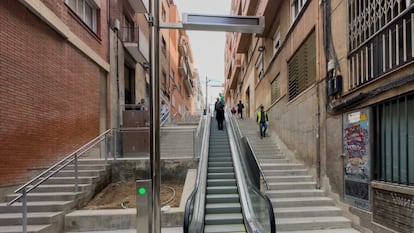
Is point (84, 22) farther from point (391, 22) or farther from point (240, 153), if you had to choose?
point (391, 22)

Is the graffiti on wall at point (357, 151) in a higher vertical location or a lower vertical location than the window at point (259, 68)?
lower

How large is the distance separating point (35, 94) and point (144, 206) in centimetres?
569

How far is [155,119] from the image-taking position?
13.8ft

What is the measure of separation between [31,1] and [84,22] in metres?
3.38

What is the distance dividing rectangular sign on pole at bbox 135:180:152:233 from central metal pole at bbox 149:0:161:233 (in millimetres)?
113

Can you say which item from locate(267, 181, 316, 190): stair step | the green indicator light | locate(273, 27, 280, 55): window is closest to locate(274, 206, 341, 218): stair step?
locate(267, 181, 316, 190): stair step

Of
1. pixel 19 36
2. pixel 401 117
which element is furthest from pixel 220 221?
pixel 19 36

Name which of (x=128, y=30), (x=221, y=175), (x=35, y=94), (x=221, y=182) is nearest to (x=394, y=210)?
(x=221, y=182)

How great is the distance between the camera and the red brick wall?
6.71 meters

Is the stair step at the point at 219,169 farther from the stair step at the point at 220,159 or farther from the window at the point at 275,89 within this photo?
the window at the point at 275,89

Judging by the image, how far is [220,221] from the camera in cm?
691

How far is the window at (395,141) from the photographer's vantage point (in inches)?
201

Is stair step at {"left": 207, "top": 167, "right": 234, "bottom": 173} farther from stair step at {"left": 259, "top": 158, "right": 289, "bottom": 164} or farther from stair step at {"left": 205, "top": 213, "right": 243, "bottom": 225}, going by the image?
stair step at {"left": 205, "top": 213, "right": 243, "bottom": 225}

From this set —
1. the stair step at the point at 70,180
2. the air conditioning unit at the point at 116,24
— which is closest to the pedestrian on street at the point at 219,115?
the air conditioning unit at the point at 116,24
